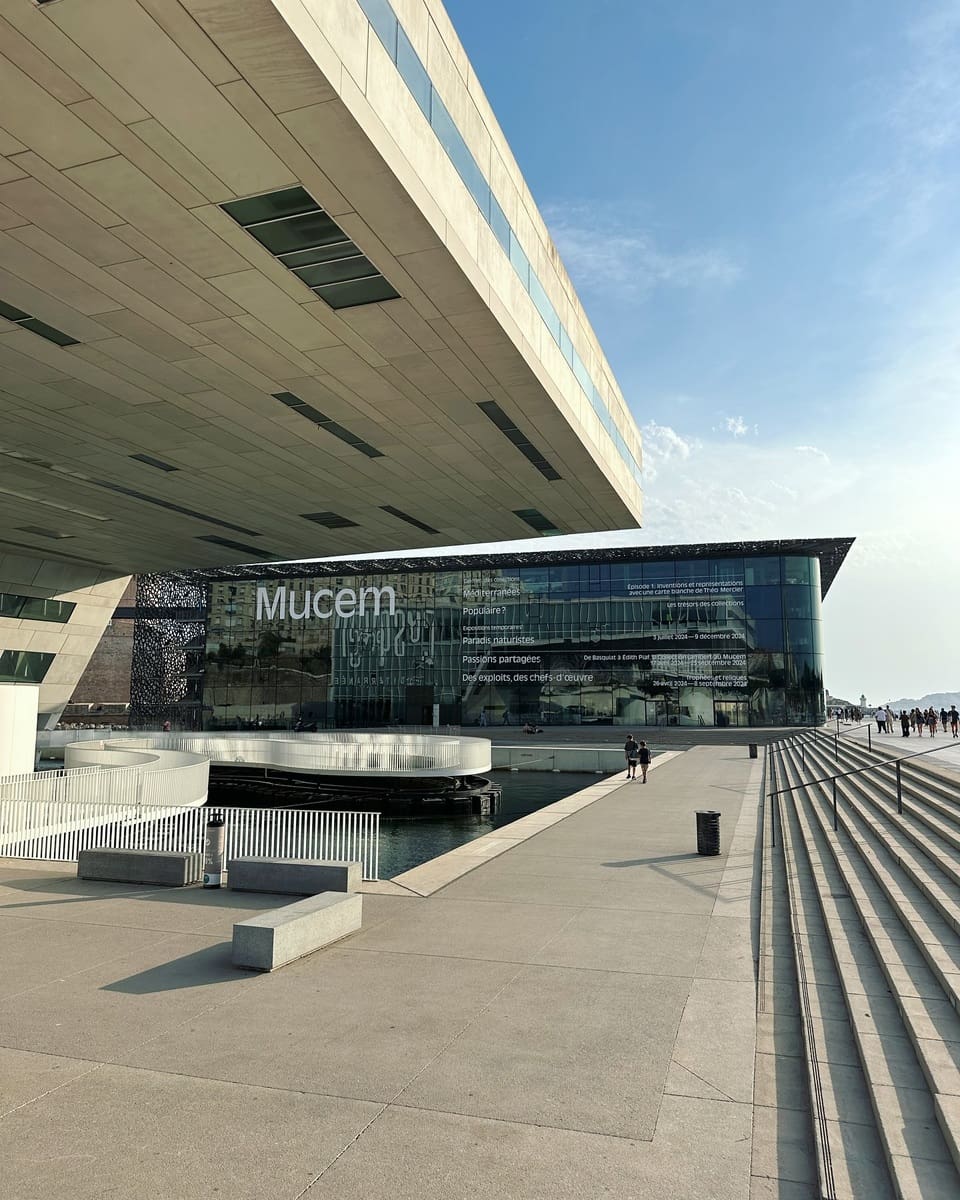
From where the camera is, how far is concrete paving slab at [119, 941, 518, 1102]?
18.6 feet

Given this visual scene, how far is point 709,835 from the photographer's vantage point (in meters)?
14.5

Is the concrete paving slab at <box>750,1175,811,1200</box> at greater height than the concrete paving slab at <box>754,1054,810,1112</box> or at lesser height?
greater

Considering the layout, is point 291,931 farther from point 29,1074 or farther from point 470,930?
point 29,1074

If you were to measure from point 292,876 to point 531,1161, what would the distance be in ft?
23.2

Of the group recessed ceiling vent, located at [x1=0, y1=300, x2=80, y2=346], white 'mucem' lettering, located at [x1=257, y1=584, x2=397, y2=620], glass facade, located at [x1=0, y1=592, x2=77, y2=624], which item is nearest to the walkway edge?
recessed ceiling vent, located at [x1=0, y1=300, x2=80, y2=346]

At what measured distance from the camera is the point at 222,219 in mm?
11961

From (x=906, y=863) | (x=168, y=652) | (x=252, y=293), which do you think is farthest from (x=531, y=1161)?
(x=168, y=652)

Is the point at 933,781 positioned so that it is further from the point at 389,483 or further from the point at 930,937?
the point at 389,483

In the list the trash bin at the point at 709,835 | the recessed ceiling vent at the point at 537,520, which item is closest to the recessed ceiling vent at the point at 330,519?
the recessed ceiling vent at the point at 537,520

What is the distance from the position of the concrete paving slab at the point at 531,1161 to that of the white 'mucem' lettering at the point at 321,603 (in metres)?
70.6

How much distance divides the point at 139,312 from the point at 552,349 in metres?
9.16

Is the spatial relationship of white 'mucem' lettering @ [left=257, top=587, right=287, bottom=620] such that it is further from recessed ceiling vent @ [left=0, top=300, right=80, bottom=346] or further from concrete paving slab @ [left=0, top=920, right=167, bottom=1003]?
concrete paving slab @ [left=0, top=920, right=167, bottom=1003]

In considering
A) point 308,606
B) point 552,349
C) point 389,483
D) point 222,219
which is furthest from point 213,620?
point 222,219

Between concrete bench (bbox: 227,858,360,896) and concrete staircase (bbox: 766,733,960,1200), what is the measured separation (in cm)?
542
